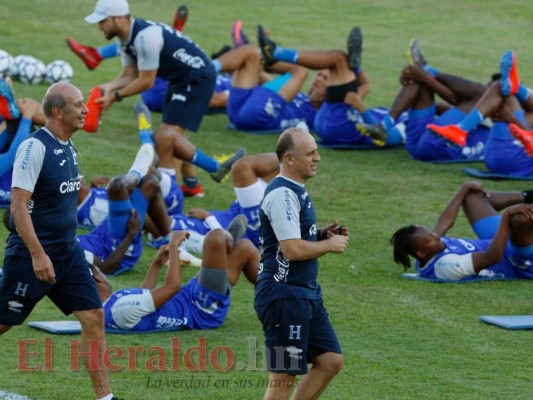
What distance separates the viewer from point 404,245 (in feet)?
31.6

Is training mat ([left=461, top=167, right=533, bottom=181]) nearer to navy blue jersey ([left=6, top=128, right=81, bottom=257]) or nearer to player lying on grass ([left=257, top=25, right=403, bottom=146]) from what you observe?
player lying on grass ([left=257, top=25, right=403, bottom=146])

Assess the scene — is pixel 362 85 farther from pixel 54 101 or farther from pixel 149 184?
pixel 54 101

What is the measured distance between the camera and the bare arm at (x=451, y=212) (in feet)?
32.7

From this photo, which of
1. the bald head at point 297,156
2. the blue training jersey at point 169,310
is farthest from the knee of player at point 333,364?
the blue training jersey at point 169,310

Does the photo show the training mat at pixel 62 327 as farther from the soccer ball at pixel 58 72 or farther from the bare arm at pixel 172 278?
the soccer ball at pixel 58 72

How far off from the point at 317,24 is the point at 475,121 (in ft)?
28.4

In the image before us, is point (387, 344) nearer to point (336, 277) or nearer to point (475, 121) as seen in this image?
point (336, 277)

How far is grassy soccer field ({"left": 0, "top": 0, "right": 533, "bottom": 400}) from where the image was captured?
7156 mm

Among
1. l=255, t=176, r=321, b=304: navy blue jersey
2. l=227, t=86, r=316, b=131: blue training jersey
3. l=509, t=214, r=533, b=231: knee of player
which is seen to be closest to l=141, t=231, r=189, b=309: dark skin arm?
l=255, t=176, r=321, b=304: navy blue jersey

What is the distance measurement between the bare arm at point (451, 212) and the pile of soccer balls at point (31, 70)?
22.7ft

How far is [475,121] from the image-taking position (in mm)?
12336

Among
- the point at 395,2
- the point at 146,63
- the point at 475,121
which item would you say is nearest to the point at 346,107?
the point at 475,121

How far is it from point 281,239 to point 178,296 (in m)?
2.21

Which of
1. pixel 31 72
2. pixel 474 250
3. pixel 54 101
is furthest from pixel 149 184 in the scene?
pixel 31 72
